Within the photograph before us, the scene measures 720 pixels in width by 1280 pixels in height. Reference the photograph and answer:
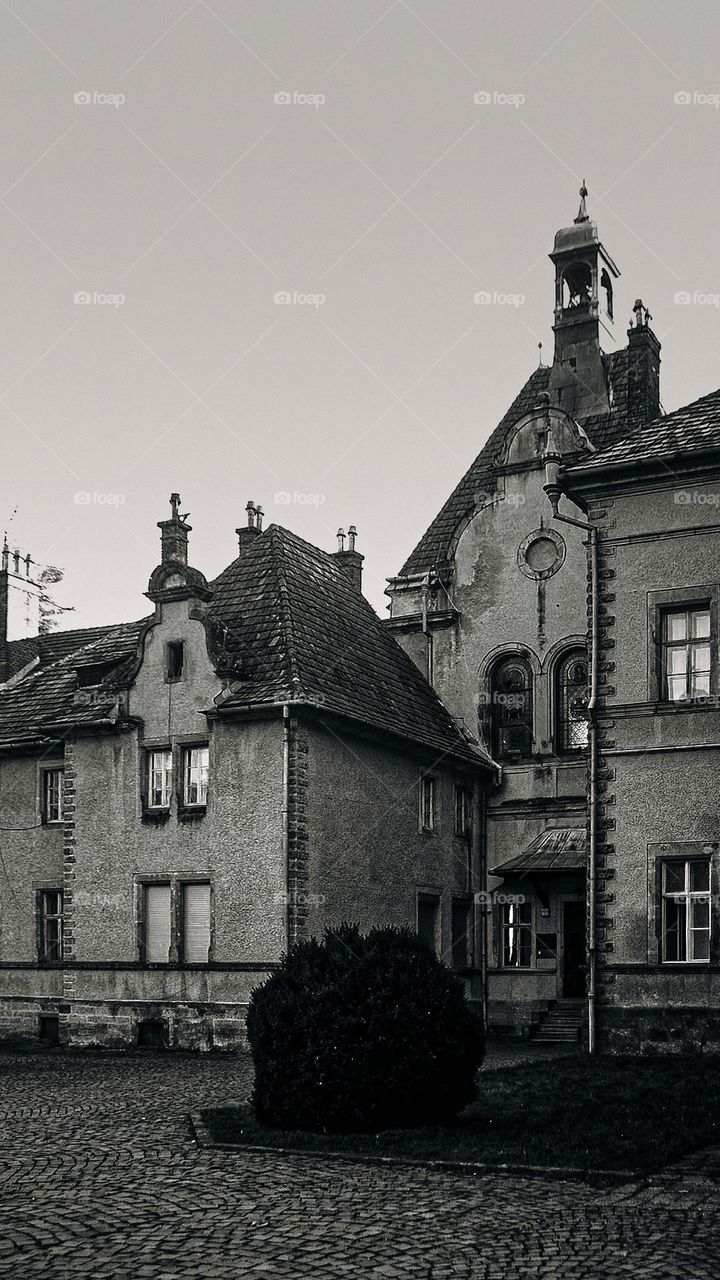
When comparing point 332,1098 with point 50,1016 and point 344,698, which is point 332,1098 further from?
point 50,1016

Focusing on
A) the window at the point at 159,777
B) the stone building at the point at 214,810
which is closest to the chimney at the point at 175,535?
the stone building at the point at 214,810

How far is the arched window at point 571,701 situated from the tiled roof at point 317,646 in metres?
2.05

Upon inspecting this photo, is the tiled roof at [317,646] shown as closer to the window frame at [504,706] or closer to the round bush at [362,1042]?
the window frame at [504,706]

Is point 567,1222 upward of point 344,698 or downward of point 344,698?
downward

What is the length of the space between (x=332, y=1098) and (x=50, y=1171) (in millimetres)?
3035

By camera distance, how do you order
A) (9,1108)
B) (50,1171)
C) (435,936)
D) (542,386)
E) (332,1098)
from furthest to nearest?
(542,386), (435,936), (9,1108), (332,1098), (50,1171)

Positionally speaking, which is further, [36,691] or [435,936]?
[36,691]

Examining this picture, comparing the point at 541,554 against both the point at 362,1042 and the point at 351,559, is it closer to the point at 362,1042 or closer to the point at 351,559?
the point at 351,559

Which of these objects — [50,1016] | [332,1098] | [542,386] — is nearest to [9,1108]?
[332,1098]

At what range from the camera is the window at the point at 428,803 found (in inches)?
1209

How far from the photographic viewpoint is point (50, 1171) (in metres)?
12.1

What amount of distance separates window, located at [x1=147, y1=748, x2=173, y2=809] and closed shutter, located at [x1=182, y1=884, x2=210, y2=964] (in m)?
1.90

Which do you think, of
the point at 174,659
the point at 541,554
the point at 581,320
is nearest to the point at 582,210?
the point at 581,320

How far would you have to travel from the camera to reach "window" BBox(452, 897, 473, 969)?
105 ft
